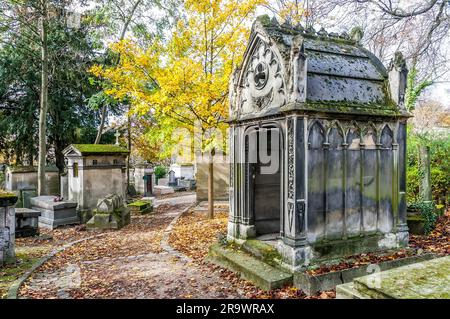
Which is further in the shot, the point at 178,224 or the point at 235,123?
the point at 178,224

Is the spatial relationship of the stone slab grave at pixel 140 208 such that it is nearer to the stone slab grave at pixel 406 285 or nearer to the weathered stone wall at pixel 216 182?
the weathered stone wall at pixel 216 182

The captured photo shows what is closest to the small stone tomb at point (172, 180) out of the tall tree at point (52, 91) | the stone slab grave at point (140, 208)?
the tall tree at point (52, 91)

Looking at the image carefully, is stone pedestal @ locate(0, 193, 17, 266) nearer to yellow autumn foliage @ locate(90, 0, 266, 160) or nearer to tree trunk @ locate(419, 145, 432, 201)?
yellow autumn foliage @ locate(90, 0, 266, 160)

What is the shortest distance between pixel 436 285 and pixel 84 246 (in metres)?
8.94

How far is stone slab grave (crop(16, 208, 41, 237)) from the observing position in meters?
9.97

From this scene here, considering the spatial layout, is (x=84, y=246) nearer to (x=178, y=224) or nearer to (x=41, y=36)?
(x=178, y=224)

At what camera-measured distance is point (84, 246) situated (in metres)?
9.09

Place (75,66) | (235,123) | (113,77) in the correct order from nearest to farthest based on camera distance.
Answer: (235,123) < (113,77) < (75,66)

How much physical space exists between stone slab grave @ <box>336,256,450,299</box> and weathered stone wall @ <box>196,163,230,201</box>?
50.0 ft

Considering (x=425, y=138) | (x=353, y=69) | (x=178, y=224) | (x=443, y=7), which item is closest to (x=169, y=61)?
(x=178, y=224)

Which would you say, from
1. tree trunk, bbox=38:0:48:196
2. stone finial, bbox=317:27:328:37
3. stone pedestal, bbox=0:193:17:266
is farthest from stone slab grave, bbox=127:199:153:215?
stone finial, bbox=317:27:328:37

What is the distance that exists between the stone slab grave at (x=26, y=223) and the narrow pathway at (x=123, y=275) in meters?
2.17

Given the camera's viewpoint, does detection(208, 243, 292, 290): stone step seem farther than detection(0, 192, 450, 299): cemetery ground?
No

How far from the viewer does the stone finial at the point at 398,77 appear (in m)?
6.20
